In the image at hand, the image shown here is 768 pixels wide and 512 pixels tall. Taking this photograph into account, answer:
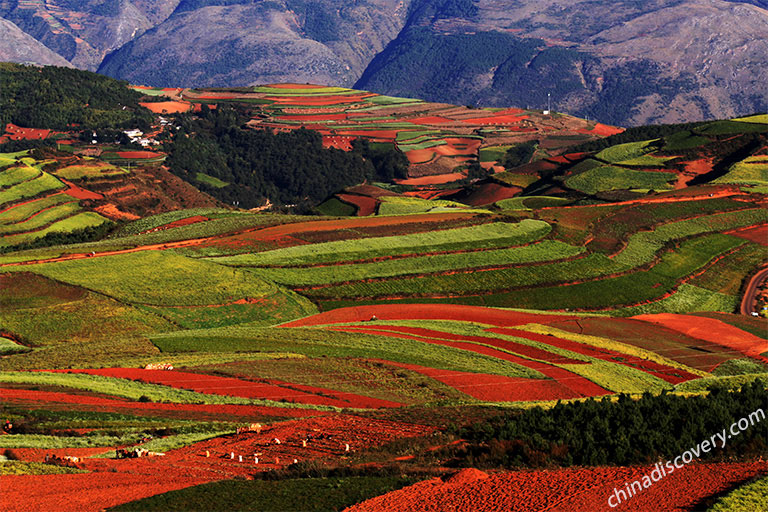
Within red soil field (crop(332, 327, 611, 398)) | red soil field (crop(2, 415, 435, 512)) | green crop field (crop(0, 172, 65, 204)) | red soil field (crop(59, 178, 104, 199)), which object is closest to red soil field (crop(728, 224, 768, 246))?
red soil field (crop(332, 327, 611, 398))

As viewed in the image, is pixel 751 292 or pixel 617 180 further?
pixel 617 180

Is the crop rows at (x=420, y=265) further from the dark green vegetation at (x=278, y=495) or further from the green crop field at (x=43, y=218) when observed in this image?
the green crop field at (x=43, y=218)

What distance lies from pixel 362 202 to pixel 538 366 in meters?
81.5

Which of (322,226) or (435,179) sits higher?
(322,226)

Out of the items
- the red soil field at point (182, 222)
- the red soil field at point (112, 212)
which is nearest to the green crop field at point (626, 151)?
the red soil field at point (182, 222)

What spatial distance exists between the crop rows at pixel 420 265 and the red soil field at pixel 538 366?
56.8 feet

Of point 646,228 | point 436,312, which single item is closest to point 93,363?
point 436,312

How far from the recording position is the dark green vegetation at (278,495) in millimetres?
23391

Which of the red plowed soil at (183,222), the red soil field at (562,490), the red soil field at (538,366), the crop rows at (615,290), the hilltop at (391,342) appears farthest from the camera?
the red plowed soil at (183,222)

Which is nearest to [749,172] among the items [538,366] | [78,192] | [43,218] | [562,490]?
[538,366]

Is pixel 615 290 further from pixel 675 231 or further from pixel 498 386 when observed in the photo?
pixel 498 386

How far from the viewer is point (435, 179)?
18738cm

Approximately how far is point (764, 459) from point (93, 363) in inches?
1296

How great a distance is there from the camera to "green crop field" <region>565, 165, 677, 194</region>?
126 meters
